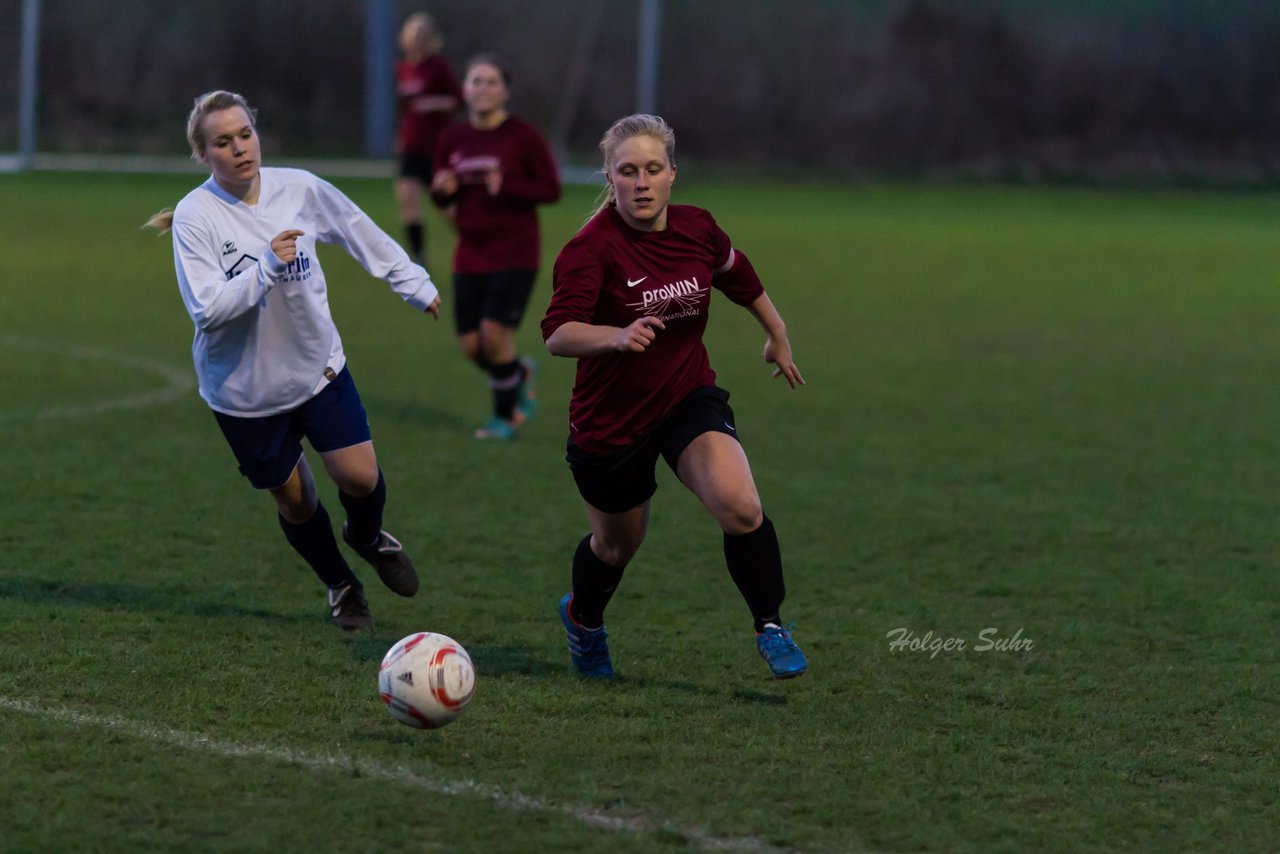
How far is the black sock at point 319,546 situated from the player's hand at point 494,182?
3774 mm

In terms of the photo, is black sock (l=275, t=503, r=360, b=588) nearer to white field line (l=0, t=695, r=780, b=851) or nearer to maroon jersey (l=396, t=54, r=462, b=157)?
white field line (l=0, t=695, r=780, b=851)

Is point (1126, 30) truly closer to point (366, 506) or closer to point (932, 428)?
point (932, 428)

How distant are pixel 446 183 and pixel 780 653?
16.5ft

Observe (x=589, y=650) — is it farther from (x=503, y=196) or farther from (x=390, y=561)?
(x=503, y=196)

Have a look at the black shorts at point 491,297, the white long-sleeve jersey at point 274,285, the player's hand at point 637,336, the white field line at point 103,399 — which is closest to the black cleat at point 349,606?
the white long-sleeve jersey at point 274,285

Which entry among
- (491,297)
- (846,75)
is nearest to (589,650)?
(491,297)

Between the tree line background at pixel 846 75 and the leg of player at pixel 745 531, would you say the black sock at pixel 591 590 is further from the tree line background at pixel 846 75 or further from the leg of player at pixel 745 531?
the tree line background at pixel 846 75

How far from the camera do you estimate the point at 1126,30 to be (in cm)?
3309

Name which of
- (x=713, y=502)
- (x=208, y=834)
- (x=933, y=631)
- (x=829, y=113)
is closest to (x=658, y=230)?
(x=713, y=502)

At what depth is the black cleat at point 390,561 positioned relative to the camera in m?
5.56

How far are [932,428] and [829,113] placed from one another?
2308 cm

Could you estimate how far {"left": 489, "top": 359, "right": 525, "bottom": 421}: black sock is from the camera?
9078 millimetres

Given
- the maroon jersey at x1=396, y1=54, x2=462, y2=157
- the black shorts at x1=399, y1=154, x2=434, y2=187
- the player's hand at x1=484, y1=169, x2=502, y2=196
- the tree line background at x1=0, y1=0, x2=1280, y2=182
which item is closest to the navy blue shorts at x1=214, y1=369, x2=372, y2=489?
the player's hand at x1=484, y1=169, x2=502, y2=196

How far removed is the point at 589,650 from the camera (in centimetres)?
503
